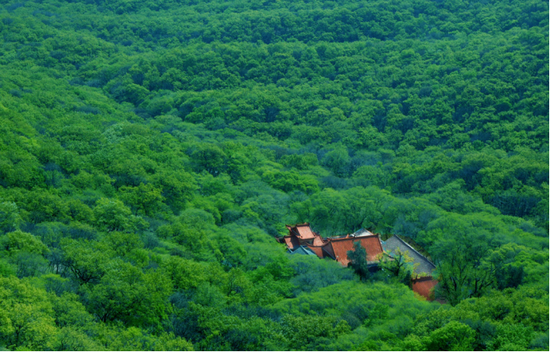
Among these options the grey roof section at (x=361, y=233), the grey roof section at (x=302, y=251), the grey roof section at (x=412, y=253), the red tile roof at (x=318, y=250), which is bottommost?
the grey roof section at (x=361, y=233)

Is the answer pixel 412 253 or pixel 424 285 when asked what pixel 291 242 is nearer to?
pixel 412 253

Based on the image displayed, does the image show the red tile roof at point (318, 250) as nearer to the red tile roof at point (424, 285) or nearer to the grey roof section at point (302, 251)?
the grey roof section at point (302, 251)

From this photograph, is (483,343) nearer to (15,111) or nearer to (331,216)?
(331,216)

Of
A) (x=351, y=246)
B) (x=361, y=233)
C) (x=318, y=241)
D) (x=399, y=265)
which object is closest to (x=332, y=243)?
(x=351, y=246)

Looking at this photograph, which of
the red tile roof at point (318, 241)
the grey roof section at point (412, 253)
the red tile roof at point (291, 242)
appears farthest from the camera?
the red tile roof at point (318, 241)

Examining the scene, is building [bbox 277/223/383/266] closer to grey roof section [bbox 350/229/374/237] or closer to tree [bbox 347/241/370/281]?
grey roof section [bbox 350/229/374/237]

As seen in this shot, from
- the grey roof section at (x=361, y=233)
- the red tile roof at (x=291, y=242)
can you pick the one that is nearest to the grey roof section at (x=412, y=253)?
the grey roof section at (x=361, y=233)

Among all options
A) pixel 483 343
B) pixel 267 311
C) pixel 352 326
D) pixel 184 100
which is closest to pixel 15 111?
pixel 184 100
